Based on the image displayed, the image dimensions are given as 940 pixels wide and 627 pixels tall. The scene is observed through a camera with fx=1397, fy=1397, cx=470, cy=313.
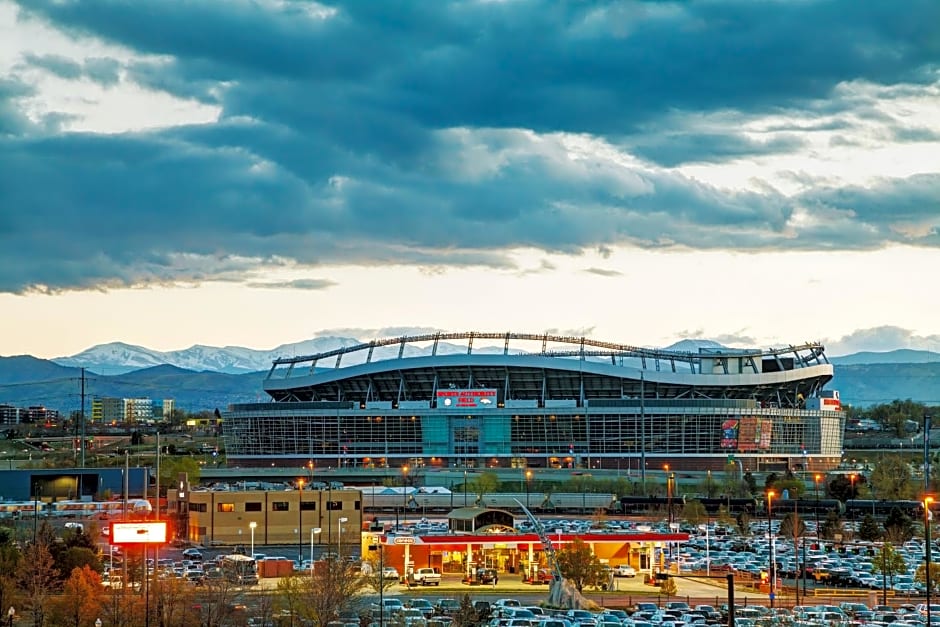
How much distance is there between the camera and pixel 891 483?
441 ft

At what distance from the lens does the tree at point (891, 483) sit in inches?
5182

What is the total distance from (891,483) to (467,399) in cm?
6194

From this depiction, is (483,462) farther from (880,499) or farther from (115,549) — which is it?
(115,549)

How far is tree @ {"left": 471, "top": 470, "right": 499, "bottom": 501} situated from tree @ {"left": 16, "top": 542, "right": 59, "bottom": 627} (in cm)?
7301

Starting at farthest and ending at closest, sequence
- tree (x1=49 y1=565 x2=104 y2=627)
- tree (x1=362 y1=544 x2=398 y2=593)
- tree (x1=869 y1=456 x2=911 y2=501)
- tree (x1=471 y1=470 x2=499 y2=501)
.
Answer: tree (x1=471 y1=470 x2=499 y2=501)
tree (x1=869 y1=456 x2=911 y2=501)
tree (x1=362 y1=544 x2=398 y2=593)
tree (x1=49 y1=565 x2=104 y2=627)

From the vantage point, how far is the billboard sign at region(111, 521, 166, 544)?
56.8m

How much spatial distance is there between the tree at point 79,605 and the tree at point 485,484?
79.7 metres

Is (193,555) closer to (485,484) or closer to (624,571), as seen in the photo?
(624,571)

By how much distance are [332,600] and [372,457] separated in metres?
130

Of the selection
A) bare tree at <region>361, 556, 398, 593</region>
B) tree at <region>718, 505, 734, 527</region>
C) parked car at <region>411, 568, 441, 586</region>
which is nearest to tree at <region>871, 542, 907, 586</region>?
parked car at <region>411, 568, 441, 586</region>

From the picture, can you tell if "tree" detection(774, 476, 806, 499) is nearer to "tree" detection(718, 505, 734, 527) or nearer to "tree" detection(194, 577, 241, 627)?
"tree" detection(718, 505, 734, 527)

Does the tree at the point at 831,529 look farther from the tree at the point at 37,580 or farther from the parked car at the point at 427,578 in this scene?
the tree at the point at 37,580

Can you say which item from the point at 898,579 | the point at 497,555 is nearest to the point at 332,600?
the point at 497,555

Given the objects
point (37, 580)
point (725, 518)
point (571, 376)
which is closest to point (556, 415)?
point (571, 376)
